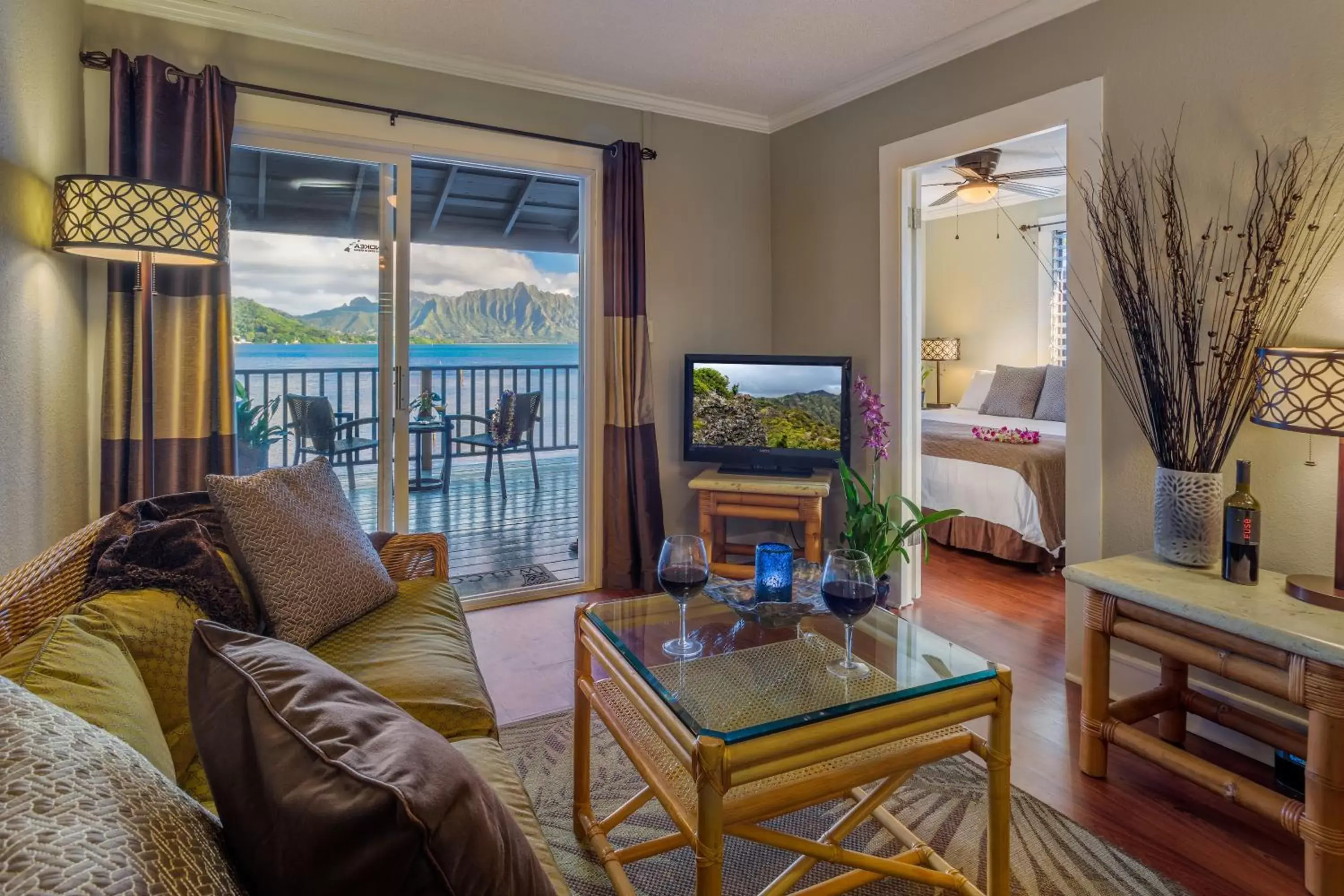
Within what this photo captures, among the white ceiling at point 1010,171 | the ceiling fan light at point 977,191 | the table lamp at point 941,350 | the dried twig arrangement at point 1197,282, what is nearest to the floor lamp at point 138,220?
the white ceiling at point 1010,171

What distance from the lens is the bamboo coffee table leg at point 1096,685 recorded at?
2.16 metres

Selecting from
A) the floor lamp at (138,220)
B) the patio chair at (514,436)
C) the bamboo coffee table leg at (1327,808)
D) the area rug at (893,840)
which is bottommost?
the area rug at (893,840)

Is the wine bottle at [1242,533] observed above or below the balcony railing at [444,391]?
below

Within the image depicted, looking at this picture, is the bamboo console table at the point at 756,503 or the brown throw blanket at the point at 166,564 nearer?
the brown throw blanket at the point at 166,564

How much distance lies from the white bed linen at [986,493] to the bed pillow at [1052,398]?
0.59 m

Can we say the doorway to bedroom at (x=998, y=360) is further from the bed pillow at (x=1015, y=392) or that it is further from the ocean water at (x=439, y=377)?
the ocean water at (x=439, y=377)

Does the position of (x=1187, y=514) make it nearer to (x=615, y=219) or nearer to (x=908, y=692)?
(x=908, y=692)

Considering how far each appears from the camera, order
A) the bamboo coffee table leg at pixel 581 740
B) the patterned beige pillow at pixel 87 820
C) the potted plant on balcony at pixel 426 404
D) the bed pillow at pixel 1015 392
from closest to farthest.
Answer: the patterned beige pillow at pixel 87 820
the bamboo coffee table leg at pixel 581 740
the potted plant on balcony at pixel 426 404
the bed pillow at pixel 1015 392

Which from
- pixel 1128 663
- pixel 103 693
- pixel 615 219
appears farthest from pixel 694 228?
pixel 103 693

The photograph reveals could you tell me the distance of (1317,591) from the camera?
1.90 meters

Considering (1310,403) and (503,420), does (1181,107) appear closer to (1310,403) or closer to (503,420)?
(1310,403)

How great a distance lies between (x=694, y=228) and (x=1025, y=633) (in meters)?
2.61

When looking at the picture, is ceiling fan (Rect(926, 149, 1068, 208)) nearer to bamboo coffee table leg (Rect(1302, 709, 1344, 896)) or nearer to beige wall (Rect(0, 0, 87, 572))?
bamboo coffee table leg (Rect(1302, 709, 1344, 896))

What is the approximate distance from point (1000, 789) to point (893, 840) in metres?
0.50
